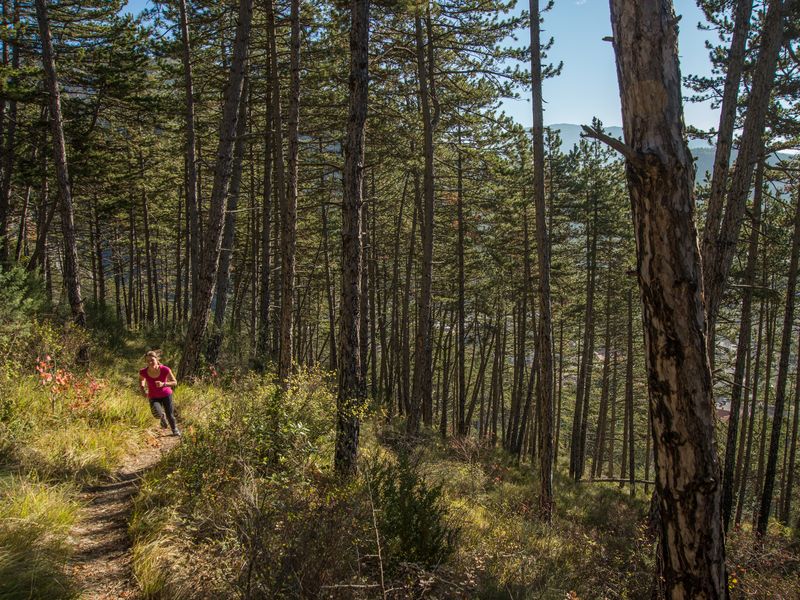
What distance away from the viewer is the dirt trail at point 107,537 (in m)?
3.56

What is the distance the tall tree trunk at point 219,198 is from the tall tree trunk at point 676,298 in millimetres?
8200

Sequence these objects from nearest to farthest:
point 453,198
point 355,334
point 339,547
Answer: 1. point 339,547
2. point 355,334
3. point 453,198

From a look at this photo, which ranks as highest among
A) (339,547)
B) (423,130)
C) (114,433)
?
(423,130)

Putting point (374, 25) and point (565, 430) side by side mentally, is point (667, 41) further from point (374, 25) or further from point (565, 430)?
point (565, 430)

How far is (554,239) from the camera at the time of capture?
68.6 ft

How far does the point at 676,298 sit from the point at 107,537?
5.23 metres

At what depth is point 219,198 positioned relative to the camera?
9.50 meters

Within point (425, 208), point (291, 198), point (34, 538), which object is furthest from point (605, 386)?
point (34, 538)

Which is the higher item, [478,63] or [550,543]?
[478,63]

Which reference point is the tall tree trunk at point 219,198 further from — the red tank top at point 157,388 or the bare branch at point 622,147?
the bare branch at point 622,147

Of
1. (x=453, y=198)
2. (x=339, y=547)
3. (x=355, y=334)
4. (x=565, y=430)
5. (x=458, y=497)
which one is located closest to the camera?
(x=339, y=547)

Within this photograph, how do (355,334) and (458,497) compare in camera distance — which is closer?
(355,334)

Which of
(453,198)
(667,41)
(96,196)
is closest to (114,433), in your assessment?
(667,41)

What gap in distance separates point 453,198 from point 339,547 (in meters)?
16.4
